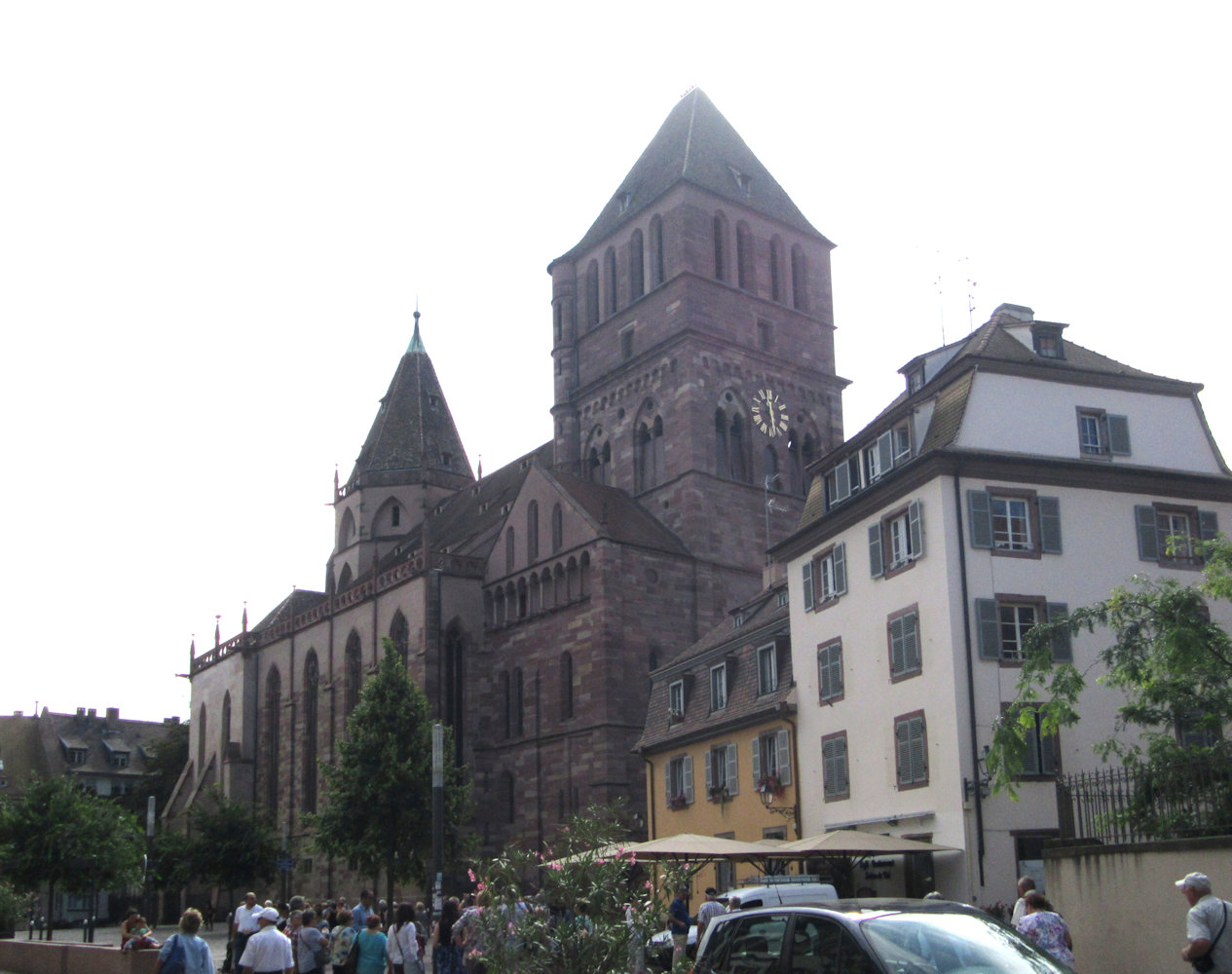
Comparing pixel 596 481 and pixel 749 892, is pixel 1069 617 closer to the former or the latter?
pixel 749 892

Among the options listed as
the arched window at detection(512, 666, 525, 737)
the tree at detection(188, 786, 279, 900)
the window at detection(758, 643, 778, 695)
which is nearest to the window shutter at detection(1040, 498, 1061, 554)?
the window at detection(758, 643, 778, 695)

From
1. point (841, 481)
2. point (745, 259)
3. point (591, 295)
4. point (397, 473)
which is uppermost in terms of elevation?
point (745, 259)

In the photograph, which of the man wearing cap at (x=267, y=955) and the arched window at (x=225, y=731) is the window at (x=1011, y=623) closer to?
the man wearing cap at (x=267, y=955)

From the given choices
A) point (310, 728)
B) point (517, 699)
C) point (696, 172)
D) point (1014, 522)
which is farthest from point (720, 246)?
point (1014, 522)

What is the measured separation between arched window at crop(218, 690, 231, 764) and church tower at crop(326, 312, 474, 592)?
25.3ft

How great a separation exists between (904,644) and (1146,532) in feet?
17.8

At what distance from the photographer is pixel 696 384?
174ft

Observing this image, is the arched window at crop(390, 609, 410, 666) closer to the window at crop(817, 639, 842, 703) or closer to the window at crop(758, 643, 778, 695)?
the window at crop(758, 643, 778, 695)

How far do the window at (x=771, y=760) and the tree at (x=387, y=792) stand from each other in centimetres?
1117

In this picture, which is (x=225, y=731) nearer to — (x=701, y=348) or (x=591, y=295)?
(x=591, y=295)

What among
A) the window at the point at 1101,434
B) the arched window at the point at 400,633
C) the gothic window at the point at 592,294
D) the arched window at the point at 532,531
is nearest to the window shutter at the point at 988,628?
the window at the point at 1101,434

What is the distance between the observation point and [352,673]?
60750 mm

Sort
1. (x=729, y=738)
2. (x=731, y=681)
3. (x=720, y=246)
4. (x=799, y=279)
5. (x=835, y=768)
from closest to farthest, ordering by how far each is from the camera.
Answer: (x=835, y=768)
(x=729, y=738)
(x=731, y=681)
(x=720, y=246)
(x=799, y=279)

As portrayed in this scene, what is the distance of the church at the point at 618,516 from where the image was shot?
4969 centimetres
